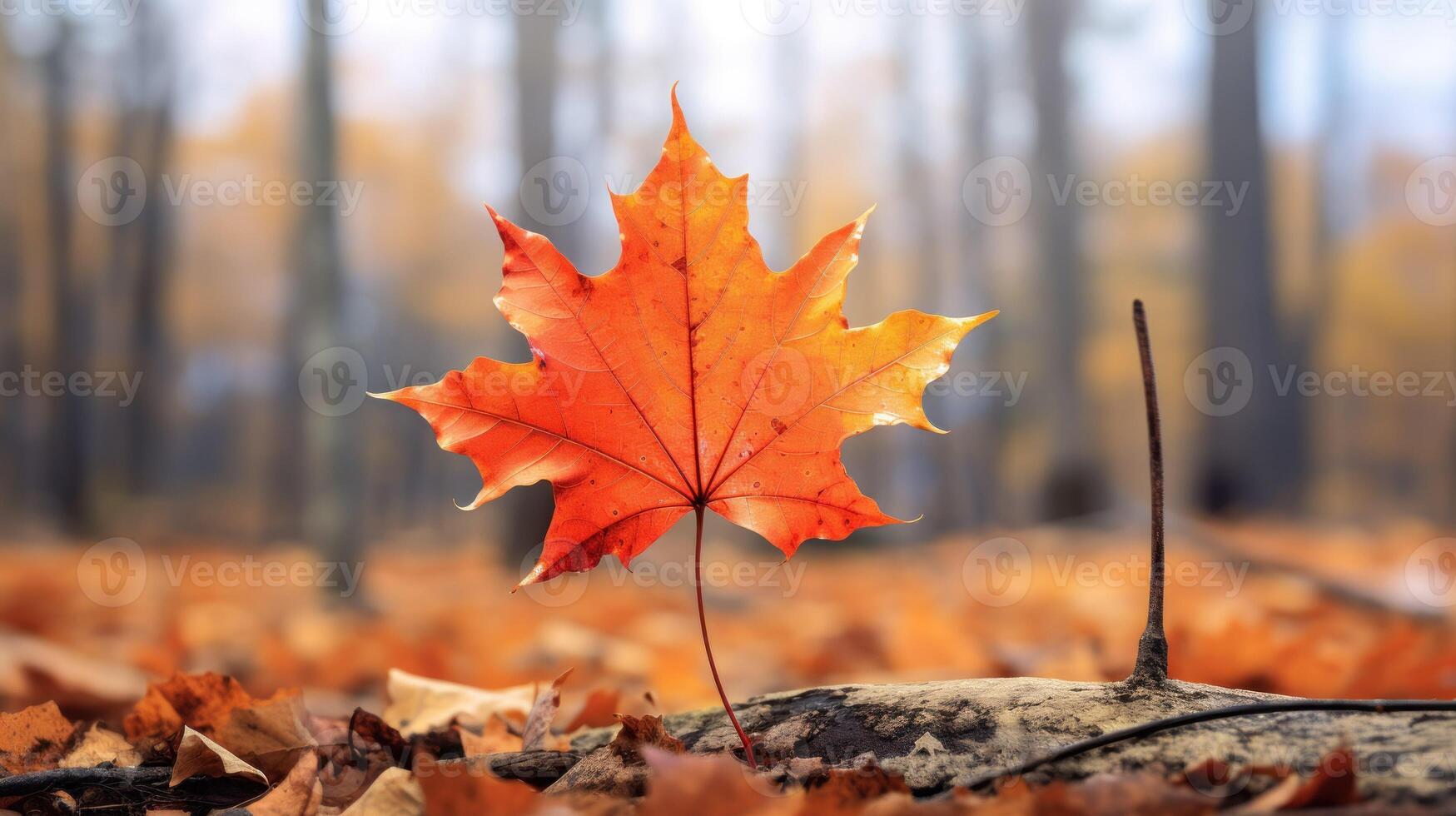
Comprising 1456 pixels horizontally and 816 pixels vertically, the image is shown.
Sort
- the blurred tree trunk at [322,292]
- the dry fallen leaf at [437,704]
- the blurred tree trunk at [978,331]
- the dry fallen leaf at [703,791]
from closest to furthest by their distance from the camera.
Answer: the dry fallen leaf at [703,791]
the dry fallen leaf at [437,704]
the blurred tree trunk at [322,292]
the blurred tree trunk at [978,331]

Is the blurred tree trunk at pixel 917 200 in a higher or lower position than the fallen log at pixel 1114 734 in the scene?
higher

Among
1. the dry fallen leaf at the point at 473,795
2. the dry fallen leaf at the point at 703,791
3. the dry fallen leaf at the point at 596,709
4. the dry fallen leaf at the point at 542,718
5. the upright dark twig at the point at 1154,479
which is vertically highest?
the upright dark twig at the point at 1154,479

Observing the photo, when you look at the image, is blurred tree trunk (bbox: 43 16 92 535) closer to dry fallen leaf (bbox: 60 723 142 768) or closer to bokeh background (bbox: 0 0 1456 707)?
bokeh background (bbox: 0 0 1456 707)

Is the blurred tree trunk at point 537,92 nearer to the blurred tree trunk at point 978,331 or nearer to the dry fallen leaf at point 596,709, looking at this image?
the dry fallen leaf at point 596,709

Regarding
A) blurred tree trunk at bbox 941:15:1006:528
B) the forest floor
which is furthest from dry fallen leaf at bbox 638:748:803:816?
blurred tree trunk at bbox 941:15:1006:528

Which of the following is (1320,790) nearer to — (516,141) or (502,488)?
(502,488)

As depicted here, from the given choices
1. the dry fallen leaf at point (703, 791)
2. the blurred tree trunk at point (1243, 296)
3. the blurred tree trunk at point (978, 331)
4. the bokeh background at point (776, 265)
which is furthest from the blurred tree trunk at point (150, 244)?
the dry fallen leaf at point (703, 791)
